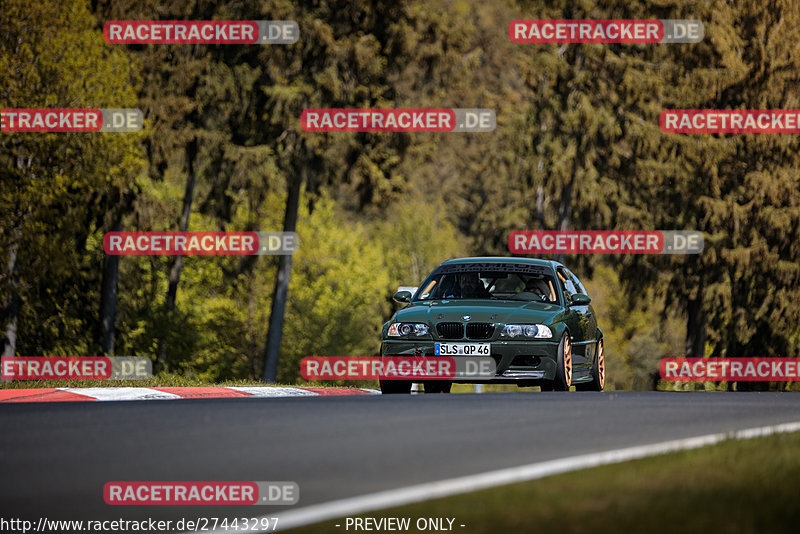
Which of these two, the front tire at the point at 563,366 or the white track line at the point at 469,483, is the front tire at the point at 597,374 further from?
the white track line at the point at 469,483

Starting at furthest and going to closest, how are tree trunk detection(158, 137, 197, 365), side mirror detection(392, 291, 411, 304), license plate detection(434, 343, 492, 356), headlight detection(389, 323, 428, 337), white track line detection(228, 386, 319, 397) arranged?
tree trunk detection(158, 137, 197, 365) < side mirror detection(392, 291, 411, 304) < white track line detection(228, 386, 319, 397) < headlight detection(389, 323, 428, 337) < license plate detection(434, 343, 492, 356)

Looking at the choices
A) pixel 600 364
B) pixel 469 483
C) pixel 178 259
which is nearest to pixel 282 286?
pixel 178 259

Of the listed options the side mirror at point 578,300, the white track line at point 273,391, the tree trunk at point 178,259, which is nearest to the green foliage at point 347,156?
the tree trunk at point 178,259

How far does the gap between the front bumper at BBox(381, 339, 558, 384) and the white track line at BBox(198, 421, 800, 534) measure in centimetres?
554

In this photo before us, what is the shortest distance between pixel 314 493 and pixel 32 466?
1946 millimetres

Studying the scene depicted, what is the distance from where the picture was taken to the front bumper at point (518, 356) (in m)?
15.2

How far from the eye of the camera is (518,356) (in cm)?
1520

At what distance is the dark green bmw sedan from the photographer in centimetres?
1520

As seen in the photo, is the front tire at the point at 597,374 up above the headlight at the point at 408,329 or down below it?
below

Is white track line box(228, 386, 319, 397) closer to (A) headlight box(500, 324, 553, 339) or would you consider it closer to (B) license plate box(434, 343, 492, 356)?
(B) license plate box(434, 343, 492, 356)

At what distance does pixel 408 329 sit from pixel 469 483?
7985mm

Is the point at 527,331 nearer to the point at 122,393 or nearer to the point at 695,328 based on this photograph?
the point at 122,393

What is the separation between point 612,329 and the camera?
8262 centimetres

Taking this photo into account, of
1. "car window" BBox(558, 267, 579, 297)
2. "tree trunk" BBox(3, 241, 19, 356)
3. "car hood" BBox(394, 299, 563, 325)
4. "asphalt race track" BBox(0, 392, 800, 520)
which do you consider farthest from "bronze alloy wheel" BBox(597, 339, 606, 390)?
"tree trunk" BBox(3, 241, 19, 356)
